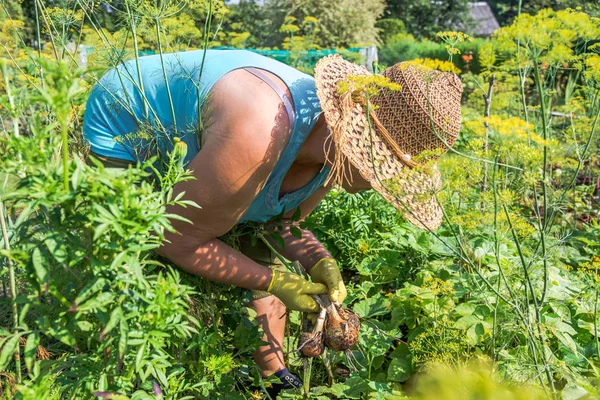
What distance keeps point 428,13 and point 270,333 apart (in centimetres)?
2413

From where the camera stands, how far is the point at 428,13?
953 inches

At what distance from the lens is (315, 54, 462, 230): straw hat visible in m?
1.54

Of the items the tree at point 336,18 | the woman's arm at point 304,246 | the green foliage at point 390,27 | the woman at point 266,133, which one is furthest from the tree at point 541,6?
the green foliage at point 390,27

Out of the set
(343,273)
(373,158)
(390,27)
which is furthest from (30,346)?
(390,27)

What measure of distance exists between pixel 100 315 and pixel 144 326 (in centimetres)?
9

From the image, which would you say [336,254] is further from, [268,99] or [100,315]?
[100,315]

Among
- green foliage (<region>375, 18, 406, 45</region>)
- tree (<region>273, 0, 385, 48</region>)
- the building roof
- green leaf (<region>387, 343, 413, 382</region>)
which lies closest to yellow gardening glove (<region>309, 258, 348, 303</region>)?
green leaf (<region>387, 343, 413, 382</region>)

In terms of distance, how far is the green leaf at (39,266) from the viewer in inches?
36.9

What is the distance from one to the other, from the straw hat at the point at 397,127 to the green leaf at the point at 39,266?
31.8 inches

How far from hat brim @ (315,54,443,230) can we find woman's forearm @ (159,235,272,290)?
0.48 metres

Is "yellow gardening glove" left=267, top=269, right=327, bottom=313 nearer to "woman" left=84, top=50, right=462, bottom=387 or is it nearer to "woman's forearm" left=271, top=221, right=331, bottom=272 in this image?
"woman" left=84, top=50, right=462, bottom=387

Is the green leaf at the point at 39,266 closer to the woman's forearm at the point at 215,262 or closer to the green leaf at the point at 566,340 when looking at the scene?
the woman's forearm at the point at 215,262

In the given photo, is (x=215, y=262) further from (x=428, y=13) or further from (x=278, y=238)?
(x=428, y=13)

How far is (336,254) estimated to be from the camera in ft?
9.59
